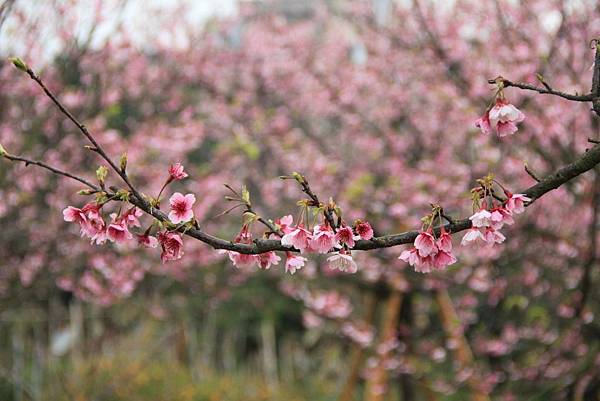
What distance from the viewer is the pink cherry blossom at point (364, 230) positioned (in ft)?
6.03

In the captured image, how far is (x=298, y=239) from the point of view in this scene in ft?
5.79

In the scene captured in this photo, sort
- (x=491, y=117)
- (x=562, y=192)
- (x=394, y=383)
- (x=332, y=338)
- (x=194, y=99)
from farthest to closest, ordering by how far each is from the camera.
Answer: (x=332, y=338)
(x=194, y=99)
(x=394, y=383)
(x=562, y=192)
(x=491, y=117)

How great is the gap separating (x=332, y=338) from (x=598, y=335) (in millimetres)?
6834

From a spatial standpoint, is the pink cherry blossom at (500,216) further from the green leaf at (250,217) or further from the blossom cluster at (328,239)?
the green leaf at (250,217)

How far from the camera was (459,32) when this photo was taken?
7285 mm

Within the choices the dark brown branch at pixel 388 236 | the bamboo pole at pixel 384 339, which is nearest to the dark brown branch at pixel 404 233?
the dark brown branch at pixel 388 236

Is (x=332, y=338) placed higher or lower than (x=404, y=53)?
lower

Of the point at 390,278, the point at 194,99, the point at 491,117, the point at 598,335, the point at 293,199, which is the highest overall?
the point at 194,99

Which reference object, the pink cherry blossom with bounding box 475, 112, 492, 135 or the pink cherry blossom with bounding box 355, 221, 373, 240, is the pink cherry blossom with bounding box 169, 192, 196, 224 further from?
the pink cherry blossom with bounding box 475, 112, 492, 135

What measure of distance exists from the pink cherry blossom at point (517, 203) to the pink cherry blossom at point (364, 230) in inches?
14.3

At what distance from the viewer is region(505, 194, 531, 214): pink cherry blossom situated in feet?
5.77

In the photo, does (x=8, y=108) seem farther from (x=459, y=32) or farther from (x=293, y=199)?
(x=459, y=32)

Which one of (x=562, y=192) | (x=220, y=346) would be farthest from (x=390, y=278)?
(x=220, y=346)

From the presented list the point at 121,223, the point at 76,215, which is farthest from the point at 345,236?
the point at 76,215
